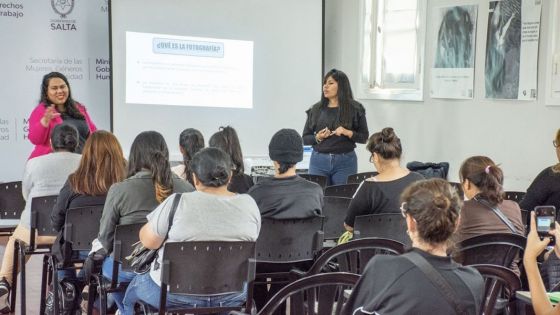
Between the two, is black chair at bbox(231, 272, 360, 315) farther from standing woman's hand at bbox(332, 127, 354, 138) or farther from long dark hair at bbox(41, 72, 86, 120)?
long dark hair at bbox(41, 72, 86, 120)

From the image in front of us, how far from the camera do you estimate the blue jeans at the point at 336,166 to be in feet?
20.8

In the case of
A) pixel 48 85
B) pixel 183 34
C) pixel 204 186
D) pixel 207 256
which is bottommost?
pixel 207 256

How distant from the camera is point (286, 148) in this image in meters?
4.12

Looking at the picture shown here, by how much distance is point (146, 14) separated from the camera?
736 cm

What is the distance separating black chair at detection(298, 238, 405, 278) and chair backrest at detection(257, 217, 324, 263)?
0.23m

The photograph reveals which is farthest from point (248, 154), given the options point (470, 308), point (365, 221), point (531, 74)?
point (470, 308)

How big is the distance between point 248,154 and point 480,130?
2.38 metres

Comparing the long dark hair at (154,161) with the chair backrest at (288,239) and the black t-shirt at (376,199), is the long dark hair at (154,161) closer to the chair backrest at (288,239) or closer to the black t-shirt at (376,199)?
the chair backrest at (288,239)

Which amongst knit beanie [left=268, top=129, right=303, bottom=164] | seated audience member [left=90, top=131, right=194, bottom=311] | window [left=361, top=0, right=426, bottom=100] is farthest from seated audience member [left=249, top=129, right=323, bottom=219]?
window [left=361, top=0, right=426, bottom=100]

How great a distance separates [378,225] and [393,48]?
4.21 meters

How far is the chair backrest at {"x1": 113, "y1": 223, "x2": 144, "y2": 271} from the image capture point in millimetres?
3645

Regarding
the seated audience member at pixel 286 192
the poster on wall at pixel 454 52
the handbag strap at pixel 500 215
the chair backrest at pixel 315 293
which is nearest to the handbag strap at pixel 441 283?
the chair backrest at pixel 315 293

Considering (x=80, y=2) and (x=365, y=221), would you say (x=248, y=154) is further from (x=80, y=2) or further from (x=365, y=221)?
(x=365, y=221)

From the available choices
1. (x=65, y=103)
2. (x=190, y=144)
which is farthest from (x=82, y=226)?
(x=65, y=103)
